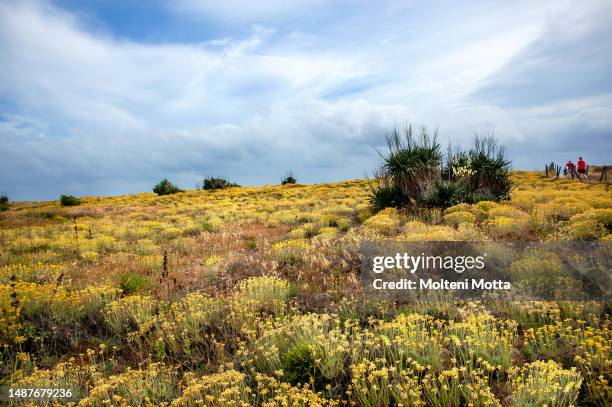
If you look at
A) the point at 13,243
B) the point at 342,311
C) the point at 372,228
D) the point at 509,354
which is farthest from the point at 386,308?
the point at 13,243

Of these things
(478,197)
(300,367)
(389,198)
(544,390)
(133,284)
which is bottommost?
(300,367)

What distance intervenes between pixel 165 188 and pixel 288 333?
42616 millimetres

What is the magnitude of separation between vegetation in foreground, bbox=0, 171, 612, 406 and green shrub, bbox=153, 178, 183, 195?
3193 centimetres

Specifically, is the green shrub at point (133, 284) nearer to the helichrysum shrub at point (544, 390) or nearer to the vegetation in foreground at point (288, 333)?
the vegetation in foreground at point (288, 333)

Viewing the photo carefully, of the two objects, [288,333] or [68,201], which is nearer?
[288,333]

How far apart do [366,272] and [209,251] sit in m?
6.07

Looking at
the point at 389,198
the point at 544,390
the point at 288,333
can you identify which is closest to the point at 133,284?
the point at 288,333

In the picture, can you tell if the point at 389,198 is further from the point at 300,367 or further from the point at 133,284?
the point at 300,367

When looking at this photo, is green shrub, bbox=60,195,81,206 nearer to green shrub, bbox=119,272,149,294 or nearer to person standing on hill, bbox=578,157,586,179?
green shrub, bbox=119,272,149,294

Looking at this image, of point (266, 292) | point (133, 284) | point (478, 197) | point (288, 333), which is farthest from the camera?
point (478, 197)

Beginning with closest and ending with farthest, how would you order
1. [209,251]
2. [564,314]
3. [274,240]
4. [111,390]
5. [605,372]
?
1. [605,372]
2. [111,390]
3. [564,314]
4. [209,251]
5. [274,240]

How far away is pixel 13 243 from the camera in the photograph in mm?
14883

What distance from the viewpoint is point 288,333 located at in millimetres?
5359

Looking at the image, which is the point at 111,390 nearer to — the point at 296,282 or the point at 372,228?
the point at 296,282
